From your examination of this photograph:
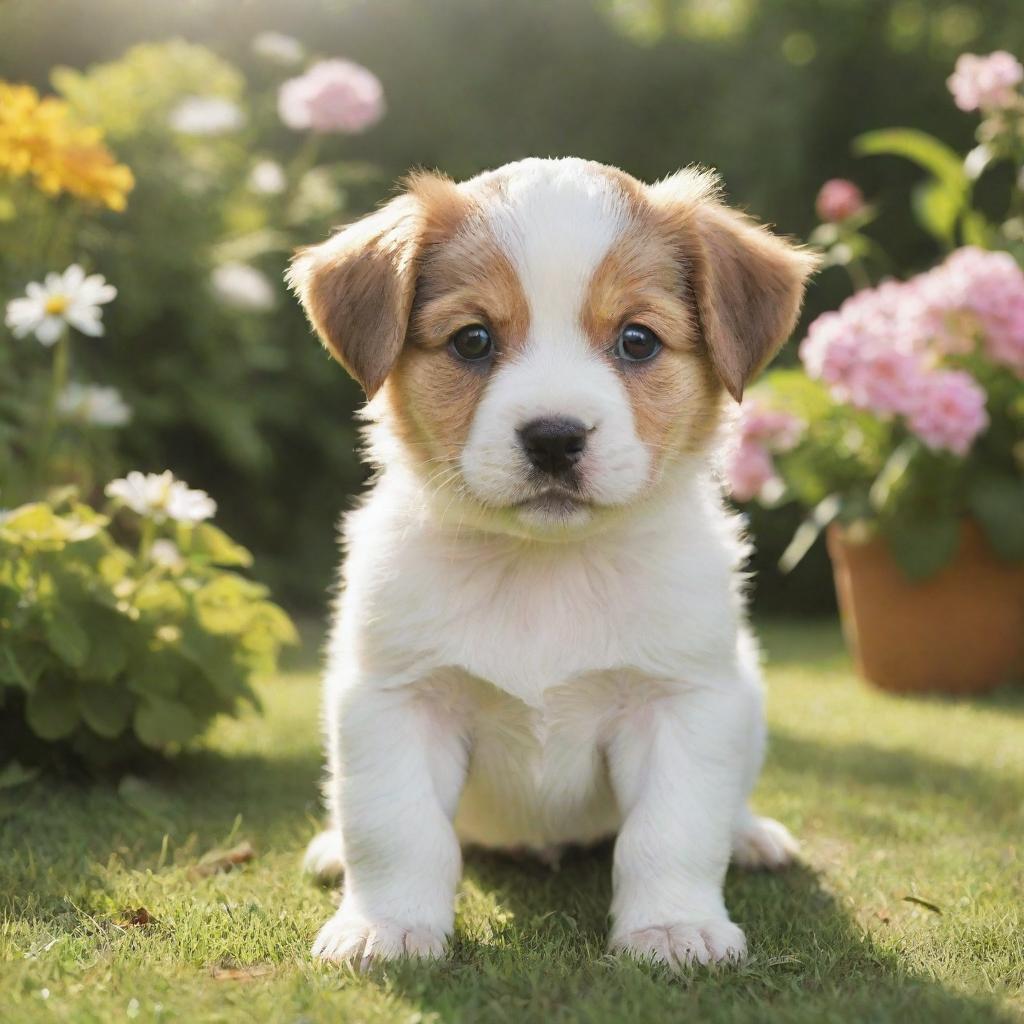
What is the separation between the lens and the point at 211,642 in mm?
4488

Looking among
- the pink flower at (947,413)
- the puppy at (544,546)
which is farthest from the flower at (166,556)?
the pink flower at (947,413)

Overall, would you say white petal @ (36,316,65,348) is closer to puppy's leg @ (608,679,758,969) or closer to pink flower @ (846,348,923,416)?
puppy's leg @ (608,679,758,969)

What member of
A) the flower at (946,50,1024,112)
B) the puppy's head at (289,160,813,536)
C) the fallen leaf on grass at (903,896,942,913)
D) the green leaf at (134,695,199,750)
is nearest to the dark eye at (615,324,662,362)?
the puppy's head at (289,160,813,536)

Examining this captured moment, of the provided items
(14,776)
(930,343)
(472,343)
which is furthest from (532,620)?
(930,343)

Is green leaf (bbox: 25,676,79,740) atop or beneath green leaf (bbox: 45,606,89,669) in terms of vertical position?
beneath

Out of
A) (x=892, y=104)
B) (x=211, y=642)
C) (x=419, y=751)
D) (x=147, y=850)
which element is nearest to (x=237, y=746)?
(x=211, y=642)

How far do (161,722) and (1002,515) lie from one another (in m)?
4.21

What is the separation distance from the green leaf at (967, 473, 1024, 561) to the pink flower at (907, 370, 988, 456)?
1.21 feet

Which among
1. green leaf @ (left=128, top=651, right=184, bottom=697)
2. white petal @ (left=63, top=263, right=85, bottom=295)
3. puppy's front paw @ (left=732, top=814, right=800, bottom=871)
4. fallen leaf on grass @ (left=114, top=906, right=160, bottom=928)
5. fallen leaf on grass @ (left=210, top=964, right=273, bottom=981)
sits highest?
white petal @ (left=63, top=263, right=85, bottom=295)

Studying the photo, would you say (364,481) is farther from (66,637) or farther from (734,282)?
(734,282)

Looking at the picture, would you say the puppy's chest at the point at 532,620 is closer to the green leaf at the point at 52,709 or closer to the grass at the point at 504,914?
the grass at the point at 504,914

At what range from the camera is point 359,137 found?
39.3 ft

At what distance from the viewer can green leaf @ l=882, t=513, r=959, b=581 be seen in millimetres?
6555

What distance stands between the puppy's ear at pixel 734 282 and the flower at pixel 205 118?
612 cm
